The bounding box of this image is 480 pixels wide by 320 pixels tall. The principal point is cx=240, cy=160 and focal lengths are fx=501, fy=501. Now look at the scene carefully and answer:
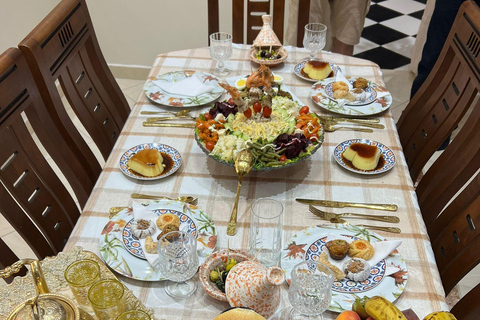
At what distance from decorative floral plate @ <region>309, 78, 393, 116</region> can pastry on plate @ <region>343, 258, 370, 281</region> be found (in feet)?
2.52

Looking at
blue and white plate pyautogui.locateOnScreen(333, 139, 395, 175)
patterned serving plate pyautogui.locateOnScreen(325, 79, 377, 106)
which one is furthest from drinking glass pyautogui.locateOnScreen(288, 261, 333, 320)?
patterned serving plate pyautogui.locateOnScreen(325, 79, 377, 106)

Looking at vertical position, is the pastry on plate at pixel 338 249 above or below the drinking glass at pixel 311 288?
below

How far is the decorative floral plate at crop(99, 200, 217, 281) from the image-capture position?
1221 mm

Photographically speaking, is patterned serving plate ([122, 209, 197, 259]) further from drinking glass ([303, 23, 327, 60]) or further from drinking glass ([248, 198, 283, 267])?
drinking glass ([303, 23, 327, 60])

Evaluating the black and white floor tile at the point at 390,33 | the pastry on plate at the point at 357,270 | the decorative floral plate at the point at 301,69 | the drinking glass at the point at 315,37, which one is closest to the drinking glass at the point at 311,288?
the pastry on plate at the point at 357,270

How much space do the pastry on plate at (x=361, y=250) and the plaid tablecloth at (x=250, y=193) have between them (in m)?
0.10

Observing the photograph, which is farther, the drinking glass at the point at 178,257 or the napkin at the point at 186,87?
the napkin at the point at 186,87

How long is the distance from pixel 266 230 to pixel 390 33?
3849 millimetres

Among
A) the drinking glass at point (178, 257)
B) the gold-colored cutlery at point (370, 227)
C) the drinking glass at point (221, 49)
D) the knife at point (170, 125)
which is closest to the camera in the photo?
the drinking glass at point (178, 257)

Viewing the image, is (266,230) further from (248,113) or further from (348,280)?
(248,113)

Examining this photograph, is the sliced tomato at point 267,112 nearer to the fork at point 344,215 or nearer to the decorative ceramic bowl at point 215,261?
the fork at point 344,215

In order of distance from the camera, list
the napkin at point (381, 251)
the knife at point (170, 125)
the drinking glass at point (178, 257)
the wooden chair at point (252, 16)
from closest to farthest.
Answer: the drinking glass at point (178, 257)
the napkin at point (381, 251)
the knife at point (170, 125)
the wooden chair at point (252, 16)

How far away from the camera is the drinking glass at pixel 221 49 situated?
6.76 ft

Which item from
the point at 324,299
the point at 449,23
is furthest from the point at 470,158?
the point at 449,23
